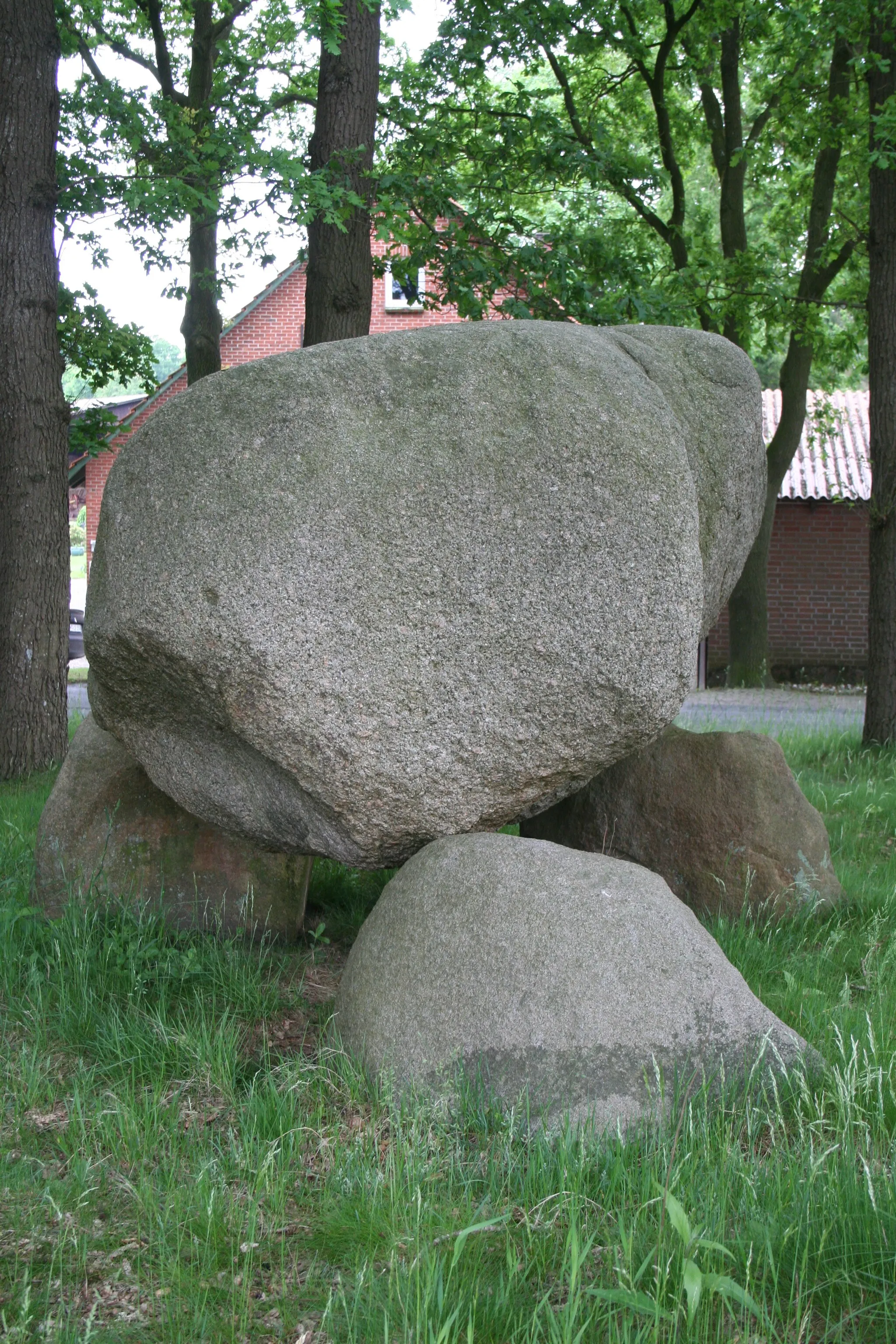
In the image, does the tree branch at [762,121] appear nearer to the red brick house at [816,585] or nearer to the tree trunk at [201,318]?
the red brick house at [816,585]

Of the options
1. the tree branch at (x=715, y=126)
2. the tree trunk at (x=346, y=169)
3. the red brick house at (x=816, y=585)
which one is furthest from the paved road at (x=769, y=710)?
the tree branch at (x=715, y=126)

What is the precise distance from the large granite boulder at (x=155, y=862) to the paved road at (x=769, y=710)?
16.3ft

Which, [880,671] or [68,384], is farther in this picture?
[68,384]

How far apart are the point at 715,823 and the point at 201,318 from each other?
8.42 m

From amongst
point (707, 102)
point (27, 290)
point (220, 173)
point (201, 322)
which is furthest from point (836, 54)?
point (27, 290)

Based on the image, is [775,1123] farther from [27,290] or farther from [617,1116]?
[27,290]

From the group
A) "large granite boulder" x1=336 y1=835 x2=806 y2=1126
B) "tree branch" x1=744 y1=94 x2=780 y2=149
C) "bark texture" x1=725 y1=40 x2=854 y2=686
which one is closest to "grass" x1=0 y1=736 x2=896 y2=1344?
"large granite boulder" x1=336 y1=835 x2=806 y2=1126

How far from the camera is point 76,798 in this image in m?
4.42

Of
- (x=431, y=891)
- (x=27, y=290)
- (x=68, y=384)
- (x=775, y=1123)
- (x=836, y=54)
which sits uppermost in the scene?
(x=68, y=384)

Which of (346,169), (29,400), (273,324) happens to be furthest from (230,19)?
(273,324)

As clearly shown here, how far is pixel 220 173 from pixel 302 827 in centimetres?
506

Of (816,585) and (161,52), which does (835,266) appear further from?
(161,52)

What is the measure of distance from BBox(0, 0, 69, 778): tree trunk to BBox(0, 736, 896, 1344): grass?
3714mm

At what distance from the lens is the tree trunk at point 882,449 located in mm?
7918
